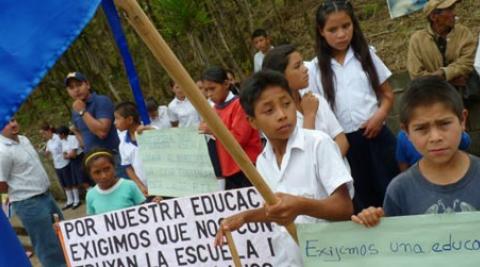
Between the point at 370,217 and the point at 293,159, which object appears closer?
the point at 370,217

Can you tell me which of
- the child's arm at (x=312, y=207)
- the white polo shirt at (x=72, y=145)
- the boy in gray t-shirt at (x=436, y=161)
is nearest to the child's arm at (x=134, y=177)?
the child's arm at (x=312, y=207)

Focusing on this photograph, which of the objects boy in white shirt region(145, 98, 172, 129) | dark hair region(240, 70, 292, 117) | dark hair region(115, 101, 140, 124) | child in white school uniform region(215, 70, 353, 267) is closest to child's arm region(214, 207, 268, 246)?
child in white school uniform region(215, 70, 353, 267)

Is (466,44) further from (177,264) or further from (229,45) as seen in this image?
(229,45)

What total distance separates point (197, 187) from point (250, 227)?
0.44 metres

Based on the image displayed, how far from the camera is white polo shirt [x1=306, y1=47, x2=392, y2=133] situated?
12.1 feet

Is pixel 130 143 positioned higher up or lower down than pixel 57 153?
higher up

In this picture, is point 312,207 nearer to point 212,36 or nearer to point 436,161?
point 436,161

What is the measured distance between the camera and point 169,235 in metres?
A: 3.58

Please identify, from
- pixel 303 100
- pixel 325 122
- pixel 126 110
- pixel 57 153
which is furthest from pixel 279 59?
pixel 57 153

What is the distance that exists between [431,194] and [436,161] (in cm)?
12

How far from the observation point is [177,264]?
3.57 m

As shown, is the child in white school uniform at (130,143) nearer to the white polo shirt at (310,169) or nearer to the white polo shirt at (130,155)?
the white polo shirt at (130,155)

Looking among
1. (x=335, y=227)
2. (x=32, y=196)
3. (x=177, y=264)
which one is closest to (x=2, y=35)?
(x=335, y=227)

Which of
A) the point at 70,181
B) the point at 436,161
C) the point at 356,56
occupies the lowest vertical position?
the point at 70,181
